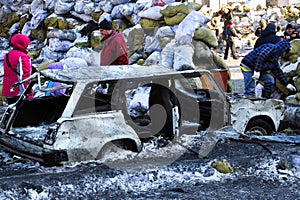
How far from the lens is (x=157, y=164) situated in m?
4.87

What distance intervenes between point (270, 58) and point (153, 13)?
3.13m

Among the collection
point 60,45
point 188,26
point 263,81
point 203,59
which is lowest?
point 263,81

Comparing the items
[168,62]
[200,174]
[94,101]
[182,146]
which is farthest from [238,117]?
[168,62]

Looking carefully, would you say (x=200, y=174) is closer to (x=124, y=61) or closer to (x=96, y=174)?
(x=96, y=174)

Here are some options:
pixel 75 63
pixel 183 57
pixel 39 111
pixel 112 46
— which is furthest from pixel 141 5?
pixel 39 111

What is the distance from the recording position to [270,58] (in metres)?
7.78

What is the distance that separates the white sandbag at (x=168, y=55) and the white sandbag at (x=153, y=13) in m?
1.22

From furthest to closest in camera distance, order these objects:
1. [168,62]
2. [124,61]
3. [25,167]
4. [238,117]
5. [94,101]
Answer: [168,62]
[124,61]
[238,117]
[94,101]
[25,167]

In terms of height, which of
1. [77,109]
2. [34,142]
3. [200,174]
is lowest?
[200,174]

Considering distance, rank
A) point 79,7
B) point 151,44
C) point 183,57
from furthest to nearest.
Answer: point 79,7 → point 151,44 → point 183,57

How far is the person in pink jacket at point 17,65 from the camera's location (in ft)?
22.1

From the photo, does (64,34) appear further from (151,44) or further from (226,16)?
(226,16)

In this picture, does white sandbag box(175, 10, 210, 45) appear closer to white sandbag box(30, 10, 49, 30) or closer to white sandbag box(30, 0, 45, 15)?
white sandbag box(30, 10, 49, 30)

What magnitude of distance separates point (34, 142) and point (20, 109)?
0.89 meters
